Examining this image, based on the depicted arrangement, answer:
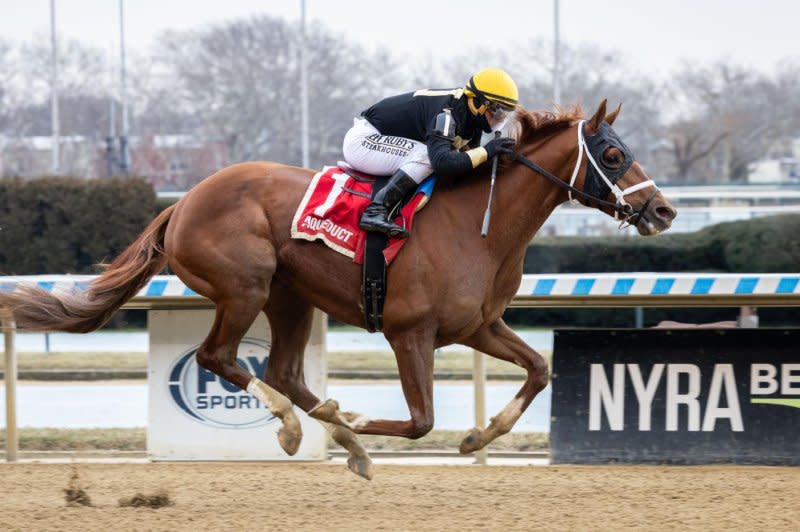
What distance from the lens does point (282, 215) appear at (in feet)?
20.3

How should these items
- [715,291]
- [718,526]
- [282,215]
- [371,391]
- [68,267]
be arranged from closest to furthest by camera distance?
[718,526]
[282,215]
[715,291]
[371,391]
[68,267]

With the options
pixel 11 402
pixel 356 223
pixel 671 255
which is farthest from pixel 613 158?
pixel 671 255

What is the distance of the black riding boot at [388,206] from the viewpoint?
19.1 feet

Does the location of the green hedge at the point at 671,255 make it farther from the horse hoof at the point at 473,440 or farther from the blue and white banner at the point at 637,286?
the horse hoof at the point at 473,440

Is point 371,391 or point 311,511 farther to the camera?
point 371,391

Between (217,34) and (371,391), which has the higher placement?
(217,34)

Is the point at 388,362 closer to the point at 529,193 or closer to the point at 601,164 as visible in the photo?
the point at 529,193

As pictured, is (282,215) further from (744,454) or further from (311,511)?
(744,454)

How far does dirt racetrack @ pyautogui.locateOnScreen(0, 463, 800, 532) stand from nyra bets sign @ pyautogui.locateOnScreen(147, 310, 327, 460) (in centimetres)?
15

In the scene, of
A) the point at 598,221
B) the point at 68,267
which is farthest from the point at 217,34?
the point at 68,267

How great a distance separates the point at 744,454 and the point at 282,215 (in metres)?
3.20

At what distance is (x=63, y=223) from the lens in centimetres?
1861

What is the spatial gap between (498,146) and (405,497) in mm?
1912

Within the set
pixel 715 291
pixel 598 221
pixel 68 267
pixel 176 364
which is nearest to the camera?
pixel 715 291
